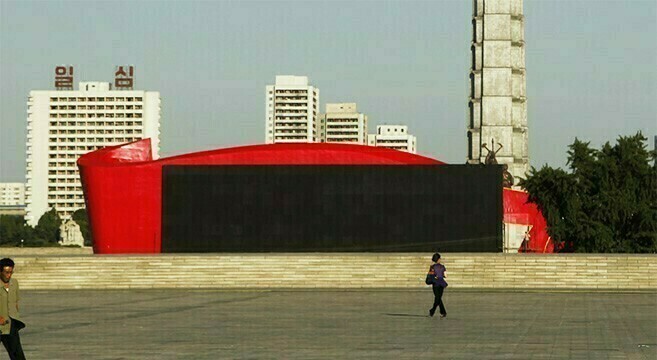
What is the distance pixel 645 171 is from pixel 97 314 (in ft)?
105

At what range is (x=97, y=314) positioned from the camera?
29609mm

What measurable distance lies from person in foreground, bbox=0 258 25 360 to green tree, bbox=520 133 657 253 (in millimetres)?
41957

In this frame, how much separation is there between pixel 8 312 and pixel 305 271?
96.8 ft

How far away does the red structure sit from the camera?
1887 inches

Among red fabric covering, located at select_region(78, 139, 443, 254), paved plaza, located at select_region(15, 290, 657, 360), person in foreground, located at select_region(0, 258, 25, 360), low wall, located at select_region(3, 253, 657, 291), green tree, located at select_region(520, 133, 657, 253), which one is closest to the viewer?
person in foreground, located at select_region(0, 258, 25, 360)

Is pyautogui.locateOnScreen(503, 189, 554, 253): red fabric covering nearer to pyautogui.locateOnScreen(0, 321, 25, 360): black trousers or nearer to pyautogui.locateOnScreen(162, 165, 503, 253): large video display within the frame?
pyautogui.locateOnScreen(162, 165, 503, 253): large video display

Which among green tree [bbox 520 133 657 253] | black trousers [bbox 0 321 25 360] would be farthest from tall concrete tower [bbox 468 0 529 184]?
black trousers [bbox 0 321 25 360]

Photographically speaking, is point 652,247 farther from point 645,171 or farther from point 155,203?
point 155,203

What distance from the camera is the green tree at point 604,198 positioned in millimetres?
54281

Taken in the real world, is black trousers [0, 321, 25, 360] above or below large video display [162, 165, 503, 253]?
below

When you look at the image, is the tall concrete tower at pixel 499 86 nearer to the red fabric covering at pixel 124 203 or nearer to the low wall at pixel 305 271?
the red fabric covering at pixel 124 203

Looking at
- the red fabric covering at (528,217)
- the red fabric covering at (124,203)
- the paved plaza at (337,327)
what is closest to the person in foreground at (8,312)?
the paved plaza at (337,327)

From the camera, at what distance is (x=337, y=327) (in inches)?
976

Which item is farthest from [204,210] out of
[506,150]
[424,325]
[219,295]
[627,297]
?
[506,150]
